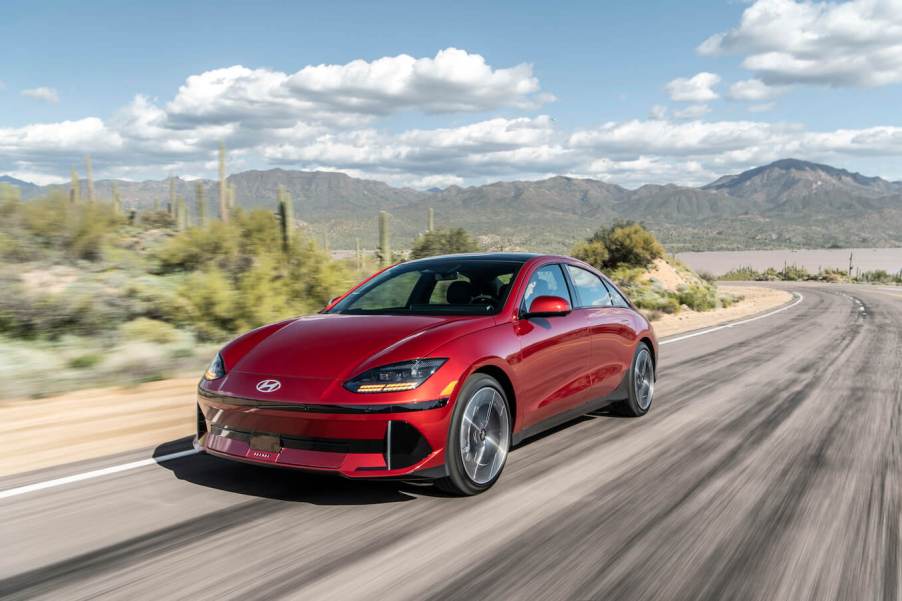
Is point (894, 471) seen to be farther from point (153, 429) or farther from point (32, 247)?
point (32, 247)

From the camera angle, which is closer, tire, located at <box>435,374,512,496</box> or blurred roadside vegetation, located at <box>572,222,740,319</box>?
tire, located at <box>435,374,512,496</box>

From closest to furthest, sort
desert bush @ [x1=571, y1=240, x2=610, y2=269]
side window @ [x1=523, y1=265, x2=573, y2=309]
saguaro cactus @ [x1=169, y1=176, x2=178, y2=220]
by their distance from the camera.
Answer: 1. side window @ [x1=523, y1=265, x2=573, y2=309]
2. saguaro cactus @ [x1=169, y1=176, x2=178, y2=220]
3. desert bush @ [x1=571, y1=240, x2=610, y2=269]

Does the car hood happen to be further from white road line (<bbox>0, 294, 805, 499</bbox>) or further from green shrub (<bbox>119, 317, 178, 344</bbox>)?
green shrub (<bbox>119, 317, 178, 344</bbox>)

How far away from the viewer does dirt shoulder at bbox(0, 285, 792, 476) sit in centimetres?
616

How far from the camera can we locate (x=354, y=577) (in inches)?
144

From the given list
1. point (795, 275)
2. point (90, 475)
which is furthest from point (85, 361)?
point (795, 275)

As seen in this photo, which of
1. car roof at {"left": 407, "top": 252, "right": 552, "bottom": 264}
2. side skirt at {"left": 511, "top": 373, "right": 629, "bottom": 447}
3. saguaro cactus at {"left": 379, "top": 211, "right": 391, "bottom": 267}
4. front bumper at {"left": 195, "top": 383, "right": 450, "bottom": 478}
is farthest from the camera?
saguaro cactus at {"left": 379, "top": 211, "right": 391, "bottom": 267}

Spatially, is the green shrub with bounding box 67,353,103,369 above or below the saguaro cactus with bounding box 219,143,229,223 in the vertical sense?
below

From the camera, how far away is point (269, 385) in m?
4.63

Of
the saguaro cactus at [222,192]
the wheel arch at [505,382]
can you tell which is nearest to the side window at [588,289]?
the wheel arch at [505,382]

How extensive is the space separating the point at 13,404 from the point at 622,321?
6266mm

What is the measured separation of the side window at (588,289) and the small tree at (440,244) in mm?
17401

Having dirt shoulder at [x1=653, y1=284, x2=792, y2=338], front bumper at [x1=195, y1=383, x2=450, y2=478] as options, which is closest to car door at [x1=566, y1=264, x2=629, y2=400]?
front bumper at [x1=195, y1=383, x2=450, y2=478]

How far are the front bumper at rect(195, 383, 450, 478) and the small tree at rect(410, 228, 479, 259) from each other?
66.5 feet
